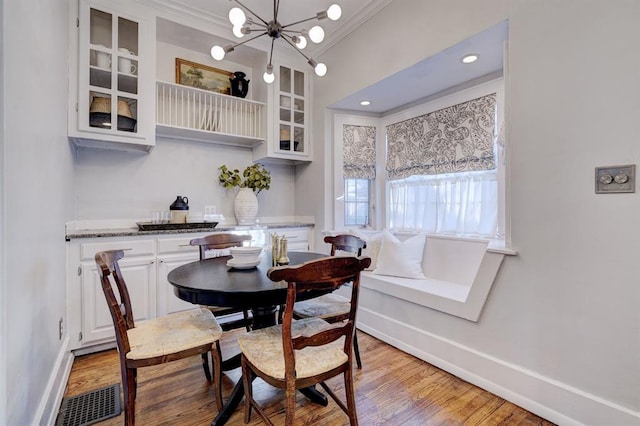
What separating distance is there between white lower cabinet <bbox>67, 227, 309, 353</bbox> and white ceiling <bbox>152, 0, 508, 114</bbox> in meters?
2.10

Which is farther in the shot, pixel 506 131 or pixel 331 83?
pixel 331 83

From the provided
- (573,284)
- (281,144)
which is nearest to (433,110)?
(281,144)

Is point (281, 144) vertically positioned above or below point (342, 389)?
above

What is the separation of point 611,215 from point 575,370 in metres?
0.83

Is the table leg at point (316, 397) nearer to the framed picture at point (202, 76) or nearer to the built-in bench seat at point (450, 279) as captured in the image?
the built-in bench seat at point (450, 279)

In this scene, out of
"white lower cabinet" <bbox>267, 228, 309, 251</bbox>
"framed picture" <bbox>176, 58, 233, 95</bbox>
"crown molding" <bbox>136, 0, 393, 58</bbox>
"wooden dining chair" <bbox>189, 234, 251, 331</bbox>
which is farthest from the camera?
"white lower cabinet" <bbox>267, 228, 309, 251</bbox>

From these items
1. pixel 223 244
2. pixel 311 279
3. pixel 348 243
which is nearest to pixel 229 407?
pixel 311 279

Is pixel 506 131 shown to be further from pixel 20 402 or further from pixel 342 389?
pixel 20 402

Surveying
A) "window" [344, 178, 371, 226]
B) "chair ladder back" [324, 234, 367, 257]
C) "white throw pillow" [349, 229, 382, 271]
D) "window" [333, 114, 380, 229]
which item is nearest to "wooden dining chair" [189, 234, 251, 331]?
"chair ladder back" [324, 234, 367, 257]

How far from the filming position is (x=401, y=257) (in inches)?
110

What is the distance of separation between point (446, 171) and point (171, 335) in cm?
264

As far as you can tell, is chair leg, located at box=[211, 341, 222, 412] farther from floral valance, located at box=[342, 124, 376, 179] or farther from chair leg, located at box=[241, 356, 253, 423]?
floral valance, located at box=[342, 124, 376, 179]

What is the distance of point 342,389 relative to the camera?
75.0 inches

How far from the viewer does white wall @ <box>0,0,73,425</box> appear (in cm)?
108
